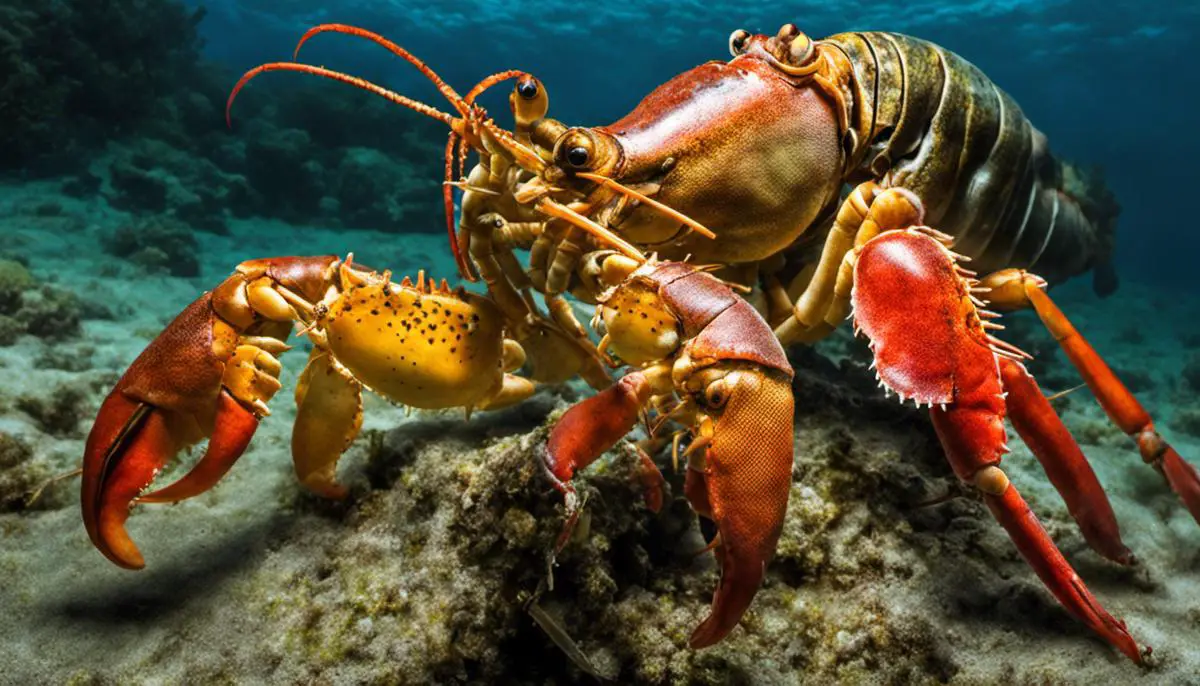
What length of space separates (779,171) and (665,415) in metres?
1.20

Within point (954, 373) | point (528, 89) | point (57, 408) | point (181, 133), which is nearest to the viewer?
point (954, 373)

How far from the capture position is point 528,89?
2299mm

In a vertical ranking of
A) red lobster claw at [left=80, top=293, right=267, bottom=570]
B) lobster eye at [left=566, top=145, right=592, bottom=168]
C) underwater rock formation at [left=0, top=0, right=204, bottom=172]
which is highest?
lobster eye at [left=566, top=145, right=592, bottom=168]

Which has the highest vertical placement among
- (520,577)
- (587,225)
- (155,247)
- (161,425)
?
(587,225)

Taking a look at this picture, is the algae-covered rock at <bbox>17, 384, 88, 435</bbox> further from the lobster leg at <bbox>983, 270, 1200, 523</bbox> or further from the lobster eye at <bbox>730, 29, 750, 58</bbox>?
the lobster leg at <bbox>983, 270, 1200, 523</bbox>

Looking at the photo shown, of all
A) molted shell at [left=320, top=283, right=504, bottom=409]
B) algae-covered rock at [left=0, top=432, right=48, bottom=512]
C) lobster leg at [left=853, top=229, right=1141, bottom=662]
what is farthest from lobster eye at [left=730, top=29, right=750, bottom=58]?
algae-covered rock at [left=0, top=432, right=48, bottom=512]

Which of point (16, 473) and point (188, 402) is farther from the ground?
point (188, 402)

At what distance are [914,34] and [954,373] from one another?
32.3m

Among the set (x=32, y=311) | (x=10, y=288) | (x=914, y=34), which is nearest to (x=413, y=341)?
(x=32, y=311)

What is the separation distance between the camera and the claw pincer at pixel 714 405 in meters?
1.60

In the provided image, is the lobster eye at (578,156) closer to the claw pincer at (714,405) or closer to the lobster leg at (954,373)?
the claw pincer at (714,405)

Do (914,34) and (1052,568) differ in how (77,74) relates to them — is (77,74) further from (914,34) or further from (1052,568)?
(914,34)

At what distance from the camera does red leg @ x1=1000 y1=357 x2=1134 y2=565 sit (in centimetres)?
231

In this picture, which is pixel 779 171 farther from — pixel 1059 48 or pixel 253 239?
pixel 1059 48
